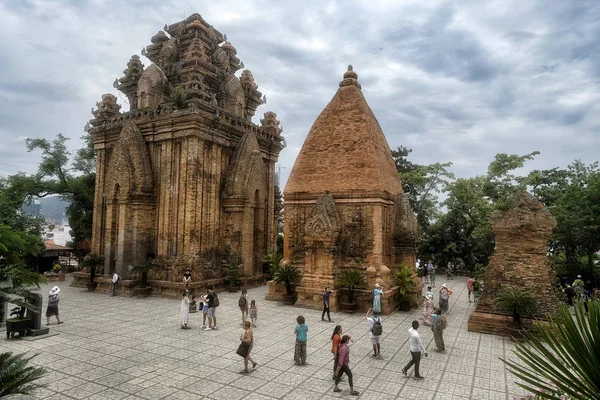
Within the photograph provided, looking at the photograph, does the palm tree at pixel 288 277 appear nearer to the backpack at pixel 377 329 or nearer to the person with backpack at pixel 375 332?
the person with backpack at pixel 375 332

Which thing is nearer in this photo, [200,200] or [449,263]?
[200,200]

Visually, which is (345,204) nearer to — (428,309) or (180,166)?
(428,309)

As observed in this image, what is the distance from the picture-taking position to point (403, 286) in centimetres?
1452

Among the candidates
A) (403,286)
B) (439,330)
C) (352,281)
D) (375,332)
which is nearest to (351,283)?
(352,281)

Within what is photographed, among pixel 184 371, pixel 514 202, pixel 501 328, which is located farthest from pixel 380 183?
pixel 184 371

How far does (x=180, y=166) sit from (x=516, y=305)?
47.1 ft

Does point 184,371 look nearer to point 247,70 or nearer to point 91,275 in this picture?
point 91,275

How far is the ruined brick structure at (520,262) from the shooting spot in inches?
443

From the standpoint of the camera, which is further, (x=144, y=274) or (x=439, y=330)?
(x=144, y=274)

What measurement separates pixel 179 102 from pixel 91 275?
941cm

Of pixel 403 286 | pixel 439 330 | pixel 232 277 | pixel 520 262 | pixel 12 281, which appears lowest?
pixel 439 330

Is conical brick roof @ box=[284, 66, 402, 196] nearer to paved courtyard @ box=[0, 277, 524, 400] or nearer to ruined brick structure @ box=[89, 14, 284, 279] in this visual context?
ruined brick structure @ box=[89, 14, 284, 279]

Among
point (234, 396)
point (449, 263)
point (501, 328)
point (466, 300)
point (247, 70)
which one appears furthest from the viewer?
point (449, 263)

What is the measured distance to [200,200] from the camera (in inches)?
695
